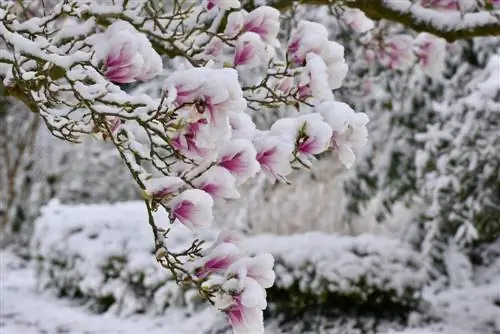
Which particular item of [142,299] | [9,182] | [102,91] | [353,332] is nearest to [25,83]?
[102,91]

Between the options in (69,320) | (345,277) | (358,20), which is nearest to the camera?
(358,20)

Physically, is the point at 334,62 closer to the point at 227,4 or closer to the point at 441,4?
the point at 227,4

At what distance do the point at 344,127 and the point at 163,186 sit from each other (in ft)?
1.66

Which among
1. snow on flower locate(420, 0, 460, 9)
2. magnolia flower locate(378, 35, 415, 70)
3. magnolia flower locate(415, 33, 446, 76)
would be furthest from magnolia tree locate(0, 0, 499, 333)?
magnolia flower locate(378, 35, 415, 70)

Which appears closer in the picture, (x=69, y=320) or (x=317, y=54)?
(x=317, y=54)

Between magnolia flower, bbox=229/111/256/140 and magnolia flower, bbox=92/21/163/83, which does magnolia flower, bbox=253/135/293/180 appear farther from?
magnolia flower, bbox=92/21/163/83

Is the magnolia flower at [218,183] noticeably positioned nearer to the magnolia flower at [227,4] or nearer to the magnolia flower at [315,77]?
the magnolia flower at [315,77]

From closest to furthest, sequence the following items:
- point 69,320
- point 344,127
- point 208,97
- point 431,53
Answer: point 208,97
point 344,127
point 431,53
point 69,320

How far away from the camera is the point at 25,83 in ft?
6.30

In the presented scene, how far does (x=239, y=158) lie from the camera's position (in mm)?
1772

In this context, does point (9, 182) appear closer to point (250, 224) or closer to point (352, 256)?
point (250, 224)

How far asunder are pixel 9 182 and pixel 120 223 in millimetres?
5718

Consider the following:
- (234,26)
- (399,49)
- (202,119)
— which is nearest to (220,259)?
(202,119)

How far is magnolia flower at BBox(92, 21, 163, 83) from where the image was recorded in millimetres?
1721
